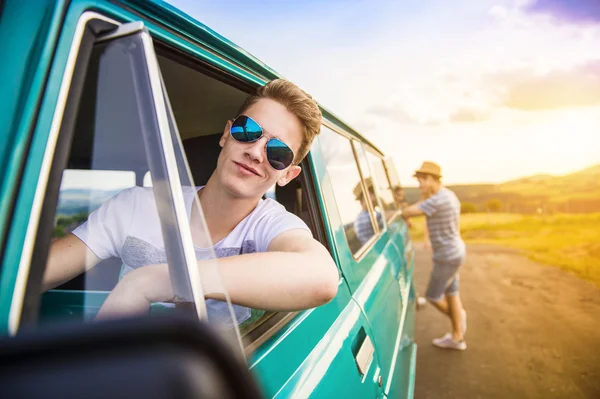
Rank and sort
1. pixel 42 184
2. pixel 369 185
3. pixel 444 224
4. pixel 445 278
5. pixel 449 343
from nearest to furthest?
pixel 42 184, pixel 369 185, pixel 449 343, pixel 445 278, pixel 444 224

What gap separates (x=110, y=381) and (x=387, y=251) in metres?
3.08

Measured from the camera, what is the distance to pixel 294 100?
163cm

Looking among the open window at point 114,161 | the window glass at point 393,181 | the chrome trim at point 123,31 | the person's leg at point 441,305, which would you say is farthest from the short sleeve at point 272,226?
the window glass at point 393,181

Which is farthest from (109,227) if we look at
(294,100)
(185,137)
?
(185,137)

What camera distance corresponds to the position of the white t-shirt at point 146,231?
104cm

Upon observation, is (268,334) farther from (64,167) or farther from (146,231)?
(64,167)

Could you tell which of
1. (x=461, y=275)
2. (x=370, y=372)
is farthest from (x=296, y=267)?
(x=461, y=275)

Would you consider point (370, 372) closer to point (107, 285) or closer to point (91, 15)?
point (107, 285)

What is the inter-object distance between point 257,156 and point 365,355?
961mm

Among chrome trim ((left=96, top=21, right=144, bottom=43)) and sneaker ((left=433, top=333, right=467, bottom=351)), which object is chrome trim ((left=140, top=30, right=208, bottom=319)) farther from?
sneaker ((left=433, top=333, right=467, bottom=351))

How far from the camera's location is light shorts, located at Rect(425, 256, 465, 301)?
484 cm

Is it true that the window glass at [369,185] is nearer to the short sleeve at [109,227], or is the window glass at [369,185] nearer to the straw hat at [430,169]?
the straw hat at [430,169]

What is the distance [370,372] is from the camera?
1775 millimetres

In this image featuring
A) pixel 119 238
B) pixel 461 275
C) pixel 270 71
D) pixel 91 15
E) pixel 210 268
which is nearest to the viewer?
pixel 91 15
